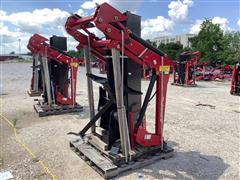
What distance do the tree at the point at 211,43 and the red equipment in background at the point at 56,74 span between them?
26.5 metres

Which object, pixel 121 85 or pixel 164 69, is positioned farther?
pixel 164 69

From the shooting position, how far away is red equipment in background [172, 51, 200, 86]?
15.1m

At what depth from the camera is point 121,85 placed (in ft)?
12.4

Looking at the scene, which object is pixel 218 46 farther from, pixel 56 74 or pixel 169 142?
pixel 169 142

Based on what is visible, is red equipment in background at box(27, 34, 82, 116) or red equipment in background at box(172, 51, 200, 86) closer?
red equipment in background at box(27, 34, 82, 116)

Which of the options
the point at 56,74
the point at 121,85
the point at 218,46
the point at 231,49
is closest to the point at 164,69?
the point at 121,85

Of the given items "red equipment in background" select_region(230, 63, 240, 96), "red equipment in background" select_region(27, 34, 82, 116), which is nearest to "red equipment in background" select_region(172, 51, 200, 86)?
"red equipment in background" select_region(230, 63, 240, 96)

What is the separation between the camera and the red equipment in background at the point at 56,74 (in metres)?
7.66

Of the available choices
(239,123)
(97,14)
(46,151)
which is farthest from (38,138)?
(239,123)

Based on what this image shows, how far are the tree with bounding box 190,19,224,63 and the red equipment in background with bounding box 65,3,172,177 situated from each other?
29.3 metres

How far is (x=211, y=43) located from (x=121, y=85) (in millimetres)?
31876

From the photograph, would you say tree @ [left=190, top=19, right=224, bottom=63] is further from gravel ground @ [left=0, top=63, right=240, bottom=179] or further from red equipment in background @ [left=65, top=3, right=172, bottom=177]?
red equipment in background @ [left=65, top=3, right=172, bottom=177]

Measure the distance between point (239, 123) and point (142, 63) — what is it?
13.3 feet

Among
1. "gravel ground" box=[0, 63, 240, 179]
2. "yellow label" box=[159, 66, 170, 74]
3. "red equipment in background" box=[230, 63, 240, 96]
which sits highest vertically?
"yellow label" box=[159, 66, 170, 74]
